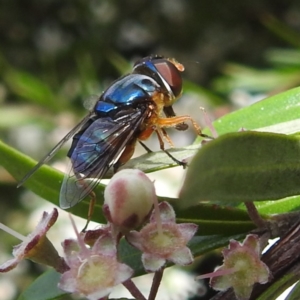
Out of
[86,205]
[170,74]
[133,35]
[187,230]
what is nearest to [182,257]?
[187,230]

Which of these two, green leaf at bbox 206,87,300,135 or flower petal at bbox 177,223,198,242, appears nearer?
flower petal at bbox 177,223,198,242

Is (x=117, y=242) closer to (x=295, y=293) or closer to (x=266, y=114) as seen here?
(x=295, y=293)

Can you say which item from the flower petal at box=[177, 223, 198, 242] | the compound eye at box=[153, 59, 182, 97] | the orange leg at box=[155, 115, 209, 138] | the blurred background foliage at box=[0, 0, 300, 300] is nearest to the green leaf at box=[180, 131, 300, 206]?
the flower petal at box=[177, 223, 198, 242]

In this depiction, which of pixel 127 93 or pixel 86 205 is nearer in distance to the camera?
pixel 86 205

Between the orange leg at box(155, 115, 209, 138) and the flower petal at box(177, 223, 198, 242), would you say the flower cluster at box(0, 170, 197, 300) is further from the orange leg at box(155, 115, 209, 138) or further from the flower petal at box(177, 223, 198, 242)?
the orange leg at box(155, 115, 209, 138)

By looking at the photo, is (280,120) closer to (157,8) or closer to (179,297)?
(179,297)
